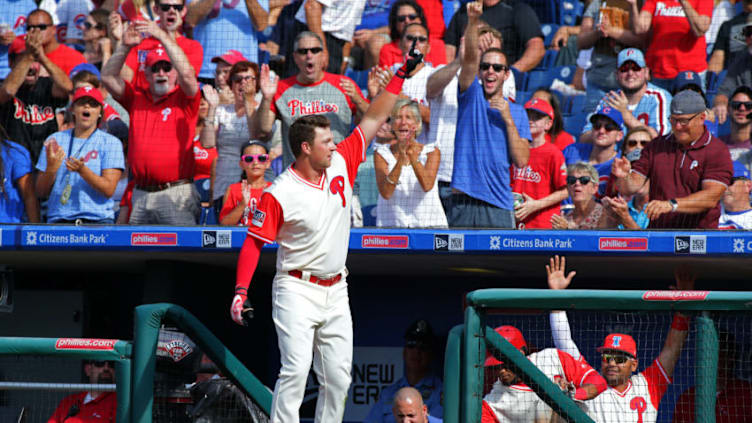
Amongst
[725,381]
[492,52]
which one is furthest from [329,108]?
[725,381]

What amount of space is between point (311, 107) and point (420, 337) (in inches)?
72.8

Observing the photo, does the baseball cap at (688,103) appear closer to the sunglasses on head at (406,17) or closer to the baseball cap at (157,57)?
the sunglasses on head at (406,17)

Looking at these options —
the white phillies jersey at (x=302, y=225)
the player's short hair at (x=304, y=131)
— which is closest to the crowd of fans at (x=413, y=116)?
the player's short hair at (x=304, y=131)

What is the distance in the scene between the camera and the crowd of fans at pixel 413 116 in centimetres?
697

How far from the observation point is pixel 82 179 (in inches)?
289

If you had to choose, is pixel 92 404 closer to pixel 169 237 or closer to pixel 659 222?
pixel 169 237

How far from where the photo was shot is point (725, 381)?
191 inches

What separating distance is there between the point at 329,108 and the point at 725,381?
366 centimetres

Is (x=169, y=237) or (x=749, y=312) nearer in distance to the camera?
(x=749, y=312)

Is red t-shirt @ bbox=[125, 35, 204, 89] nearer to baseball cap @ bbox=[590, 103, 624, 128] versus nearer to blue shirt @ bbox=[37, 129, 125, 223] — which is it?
blue shirt @ bbox=[37, 129, 125, 223]

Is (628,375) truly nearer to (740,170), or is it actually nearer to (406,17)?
(740,170)

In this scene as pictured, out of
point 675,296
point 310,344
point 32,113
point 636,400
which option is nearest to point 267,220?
point 310,344

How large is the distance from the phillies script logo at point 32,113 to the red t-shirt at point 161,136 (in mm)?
1149

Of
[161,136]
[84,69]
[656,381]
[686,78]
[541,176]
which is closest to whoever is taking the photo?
[656,381]
